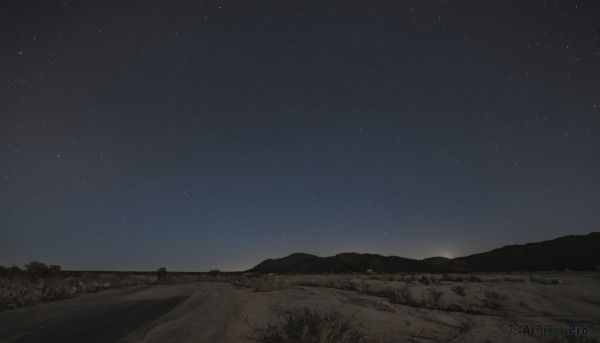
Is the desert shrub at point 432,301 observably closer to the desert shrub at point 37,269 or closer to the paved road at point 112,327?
the paved road at point 112,327

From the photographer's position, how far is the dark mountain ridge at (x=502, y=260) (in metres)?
67.6

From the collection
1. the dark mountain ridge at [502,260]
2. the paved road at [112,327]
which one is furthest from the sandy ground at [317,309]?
the dark mountain ridge at [502,260]

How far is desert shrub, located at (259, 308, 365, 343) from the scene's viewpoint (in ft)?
21.2

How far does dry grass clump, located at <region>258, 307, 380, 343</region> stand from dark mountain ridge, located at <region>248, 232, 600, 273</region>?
68.1 m

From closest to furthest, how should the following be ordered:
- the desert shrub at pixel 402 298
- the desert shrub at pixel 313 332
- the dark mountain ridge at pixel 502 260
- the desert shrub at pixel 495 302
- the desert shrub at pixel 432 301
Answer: the desert shrub at pixel 313 332 < the desert shrub at pixel 432 301 < the desert shrub at pixel 495 302 < the desert shrub at pixel 402 298 < the dark mountain ridge at pixel 502 260

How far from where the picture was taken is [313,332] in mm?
6824

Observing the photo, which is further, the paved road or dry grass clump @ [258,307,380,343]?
the paved road

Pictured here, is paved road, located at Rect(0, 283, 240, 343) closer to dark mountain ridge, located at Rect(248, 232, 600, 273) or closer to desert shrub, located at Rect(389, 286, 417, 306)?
desert shrub, located at Rect(389, 286, 417, 306)

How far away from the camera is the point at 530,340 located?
7527 millimetres

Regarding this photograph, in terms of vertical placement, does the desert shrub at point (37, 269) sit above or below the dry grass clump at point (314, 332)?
above

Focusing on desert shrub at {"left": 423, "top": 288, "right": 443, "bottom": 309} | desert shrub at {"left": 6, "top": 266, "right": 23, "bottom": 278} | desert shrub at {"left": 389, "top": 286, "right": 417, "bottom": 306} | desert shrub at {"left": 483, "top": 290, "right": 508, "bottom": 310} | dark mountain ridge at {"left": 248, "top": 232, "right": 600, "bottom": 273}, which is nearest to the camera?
desert shrub at {"left": 423, "top": 288, "right": 443, "bottom": 309}

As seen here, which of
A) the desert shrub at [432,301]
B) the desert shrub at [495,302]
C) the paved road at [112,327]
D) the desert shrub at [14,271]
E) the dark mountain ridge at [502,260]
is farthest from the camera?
the dark mountain ridge at [502,260]

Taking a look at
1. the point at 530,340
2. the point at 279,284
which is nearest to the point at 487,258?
the point at 279,284

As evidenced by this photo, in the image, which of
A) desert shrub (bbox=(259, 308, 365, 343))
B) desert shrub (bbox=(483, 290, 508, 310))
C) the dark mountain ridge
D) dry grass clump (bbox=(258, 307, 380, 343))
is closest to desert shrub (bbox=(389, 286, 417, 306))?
desert shrub (bbox=(483, 290, 508, 310))
